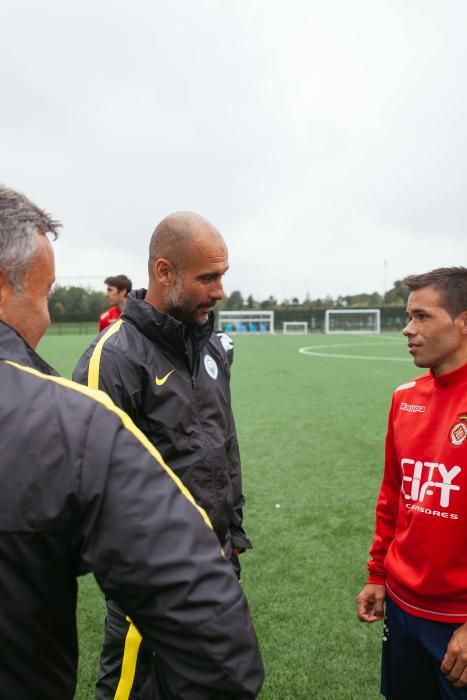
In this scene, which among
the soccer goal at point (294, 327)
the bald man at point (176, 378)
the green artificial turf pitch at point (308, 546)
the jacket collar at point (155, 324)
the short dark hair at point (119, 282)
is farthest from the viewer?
the soccer goal at point (294, 327)

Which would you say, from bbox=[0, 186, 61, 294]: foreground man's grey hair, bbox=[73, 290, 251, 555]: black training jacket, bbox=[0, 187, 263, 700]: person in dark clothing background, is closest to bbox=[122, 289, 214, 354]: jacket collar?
bbox=[73, 290, 251, 555]: black training jacket

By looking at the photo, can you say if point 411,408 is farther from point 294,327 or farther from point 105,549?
point 294,327

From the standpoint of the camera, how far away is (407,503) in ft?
7.32

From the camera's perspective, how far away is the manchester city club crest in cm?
238

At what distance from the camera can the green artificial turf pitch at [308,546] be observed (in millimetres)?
2986

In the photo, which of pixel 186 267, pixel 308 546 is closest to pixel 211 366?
pixel 186 267

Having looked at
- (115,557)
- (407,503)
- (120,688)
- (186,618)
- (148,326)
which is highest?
(148,326)

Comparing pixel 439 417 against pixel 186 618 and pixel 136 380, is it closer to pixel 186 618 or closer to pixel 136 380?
pixel 136 380

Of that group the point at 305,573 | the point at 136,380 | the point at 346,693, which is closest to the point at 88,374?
the point at 136,380

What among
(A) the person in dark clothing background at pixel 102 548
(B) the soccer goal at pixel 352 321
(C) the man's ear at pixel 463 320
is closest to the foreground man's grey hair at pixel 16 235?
(A) the person in dark clothing background at pixel 102 548

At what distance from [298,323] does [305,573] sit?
51.2 metres

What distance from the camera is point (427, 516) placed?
2.10 m

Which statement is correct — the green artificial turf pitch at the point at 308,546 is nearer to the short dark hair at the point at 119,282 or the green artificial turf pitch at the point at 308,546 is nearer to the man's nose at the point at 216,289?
the man's nose at the point at 216,289

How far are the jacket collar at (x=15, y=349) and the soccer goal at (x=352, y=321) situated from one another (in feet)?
166
